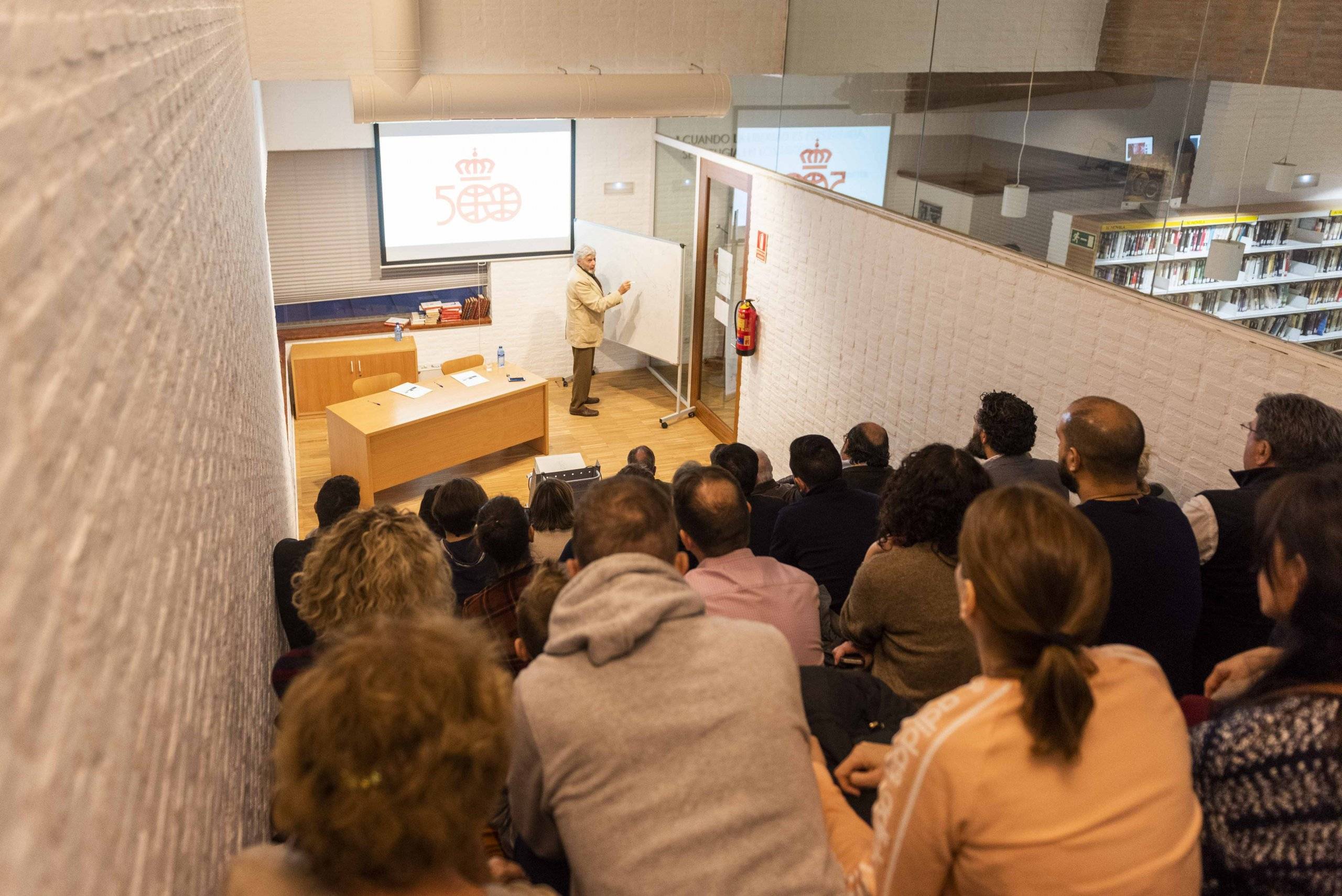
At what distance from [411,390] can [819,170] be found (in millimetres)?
3449

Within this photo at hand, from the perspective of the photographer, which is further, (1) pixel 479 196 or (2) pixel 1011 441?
(1) pixel 479 196

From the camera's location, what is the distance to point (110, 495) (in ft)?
2.91

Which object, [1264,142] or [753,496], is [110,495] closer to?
[753,496]

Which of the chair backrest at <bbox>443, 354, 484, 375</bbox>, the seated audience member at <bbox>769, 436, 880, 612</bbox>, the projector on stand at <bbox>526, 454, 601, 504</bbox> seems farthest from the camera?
the chair backrest at <bbox>443, 354, 484, 375</bbox>

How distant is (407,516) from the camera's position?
2.14 m

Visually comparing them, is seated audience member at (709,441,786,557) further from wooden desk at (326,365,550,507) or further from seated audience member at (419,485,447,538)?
wooden desk at (326,365,550,507)

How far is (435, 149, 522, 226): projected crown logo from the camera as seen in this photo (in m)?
8.20

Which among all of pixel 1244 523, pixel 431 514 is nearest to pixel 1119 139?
pixel 1244 523

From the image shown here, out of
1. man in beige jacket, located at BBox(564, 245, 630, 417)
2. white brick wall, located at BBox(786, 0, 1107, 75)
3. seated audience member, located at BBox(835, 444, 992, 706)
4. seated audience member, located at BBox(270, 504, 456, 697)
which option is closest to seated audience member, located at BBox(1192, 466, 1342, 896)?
seated audience member, located at BBox(835, 444, 992, 706)

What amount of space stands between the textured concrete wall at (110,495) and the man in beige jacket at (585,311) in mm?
6205

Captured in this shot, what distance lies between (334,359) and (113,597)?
7.46 meters

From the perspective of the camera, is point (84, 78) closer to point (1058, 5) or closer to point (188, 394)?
point (188, 394)

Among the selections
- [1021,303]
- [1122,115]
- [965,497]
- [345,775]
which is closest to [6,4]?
[345,775]

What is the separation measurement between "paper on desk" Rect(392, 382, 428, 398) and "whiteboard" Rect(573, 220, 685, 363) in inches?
77.7
